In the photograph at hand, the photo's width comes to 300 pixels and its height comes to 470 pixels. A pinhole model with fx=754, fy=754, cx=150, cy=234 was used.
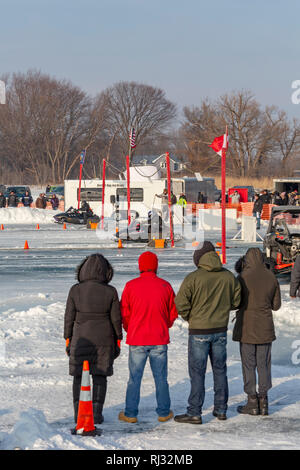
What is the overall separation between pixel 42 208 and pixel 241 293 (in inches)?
1575

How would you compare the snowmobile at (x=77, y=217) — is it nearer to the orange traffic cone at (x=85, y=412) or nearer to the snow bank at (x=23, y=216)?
the snow bank at (x=23, y=216)

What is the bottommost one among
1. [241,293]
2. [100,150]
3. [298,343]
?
[298,343]

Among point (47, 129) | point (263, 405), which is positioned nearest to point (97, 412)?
point (263, 405)

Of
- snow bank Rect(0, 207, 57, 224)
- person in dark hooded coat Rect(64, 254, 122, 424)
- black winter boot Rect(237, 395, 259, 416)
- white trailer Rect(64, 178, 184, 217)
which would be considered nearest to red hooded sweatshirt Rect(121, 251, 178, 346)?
person in dark hooded coat Rect(64, 254, 122, 424)

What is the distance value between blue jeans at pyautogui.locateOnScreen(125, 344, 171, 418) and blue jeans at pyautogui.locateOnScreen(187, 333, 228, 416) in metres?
0.25

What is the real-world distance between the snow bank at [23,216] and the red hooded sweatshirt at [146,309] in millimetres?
34331

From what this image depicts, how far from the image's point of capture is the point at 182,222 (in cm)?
3766

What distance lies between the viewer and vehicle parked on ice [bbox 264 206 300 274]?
17.1 metres

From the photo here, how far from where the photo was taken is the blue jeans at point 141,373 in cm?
686

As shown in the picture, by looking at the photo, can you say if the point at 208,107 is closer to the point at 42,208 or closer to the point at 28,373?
the point at 42,208

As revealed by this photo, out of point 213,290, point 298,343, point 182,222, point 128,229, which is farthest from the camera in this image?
point 182,222

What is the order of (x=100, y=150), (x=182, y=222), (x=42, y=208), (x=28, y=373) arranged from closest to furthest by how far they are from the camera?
(x=28, y=373) → (x=182, y=222) → (x=42, y=208) → (x=100, y=150)
